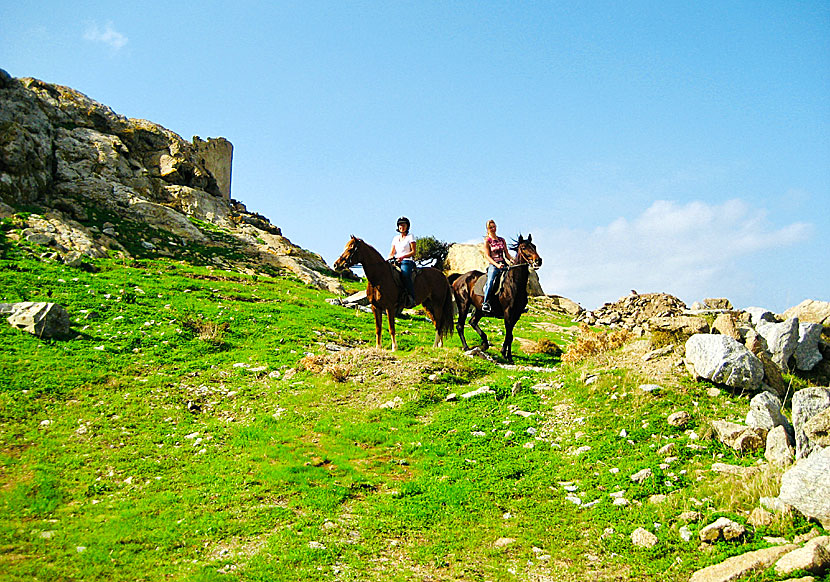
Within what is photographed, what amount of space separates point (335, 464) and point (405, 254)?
9072 millimetres

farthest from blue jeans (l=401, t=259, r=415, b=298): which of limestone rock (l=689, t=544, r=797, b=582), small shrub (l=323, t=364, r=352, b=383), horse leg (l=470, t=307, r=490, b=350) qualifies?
limestone rock (l=689, t=544, r=797, b=582)

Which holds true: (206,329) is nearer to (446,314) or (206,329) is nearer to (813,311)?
(446,314)

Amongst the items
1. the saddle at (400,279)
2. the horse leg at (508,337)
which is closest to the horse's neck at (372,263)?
the saddle at (400,279)

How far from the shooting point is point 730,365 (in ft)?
35.2

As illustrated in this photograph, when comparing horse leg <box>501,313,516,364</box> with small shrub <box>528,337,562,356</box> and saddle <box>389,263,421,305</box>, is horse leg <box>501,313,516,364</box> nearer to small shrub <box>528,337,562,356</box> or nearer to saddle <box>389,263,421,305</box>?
small shrub <box>528,337,562,356</box>

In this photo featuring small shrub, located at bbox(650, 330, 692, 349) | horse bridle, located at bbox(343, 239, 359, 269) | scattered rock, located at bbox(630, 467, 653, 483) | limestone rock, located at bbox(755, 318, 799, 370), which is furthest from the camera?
horse bridle, located at bbox(343, 239, 359, 269)

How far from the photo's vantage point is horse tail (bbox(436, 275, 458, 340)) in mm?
18875

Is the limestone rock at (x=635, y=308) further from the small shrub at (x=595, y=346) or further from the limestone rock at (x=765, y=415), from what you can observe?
the limestone rock at (x=765, y=415)

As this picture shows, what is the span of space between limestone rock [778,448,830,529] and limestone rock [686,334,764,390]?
3925 mm

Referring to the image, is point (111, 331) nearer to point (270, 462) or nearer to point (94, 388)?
point (94, 388)

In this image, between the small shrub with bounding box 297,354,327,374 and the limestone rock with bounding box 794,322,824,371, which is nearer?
the limestone rock with bounding box 794,322,824,371

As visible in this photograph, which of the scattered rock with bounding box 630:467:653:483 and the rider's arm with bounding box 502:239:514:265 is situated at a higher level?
the rider's arm with bounding box 502:239:514:265

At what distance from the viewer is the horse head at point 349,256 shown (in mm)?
17062

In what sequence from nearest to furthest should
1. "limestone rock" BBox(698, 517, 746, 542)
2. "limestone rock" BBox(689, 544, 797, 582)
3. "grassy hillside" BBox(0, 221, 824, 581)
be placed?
"limestone rock" BBox(689, 544, 797, 582), "limestone rock" BBox(698, 517, 746, 542), "grassy hillside" BBox(0, 221, 824, 581)
